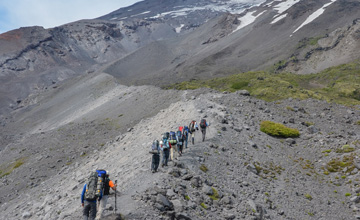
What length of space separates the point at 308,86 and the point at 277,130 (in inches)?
1561

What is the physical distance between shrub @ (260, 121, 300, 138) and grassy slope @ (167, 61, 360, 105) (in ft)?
43.2

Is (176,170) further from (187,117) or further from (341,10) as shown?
(341,10)

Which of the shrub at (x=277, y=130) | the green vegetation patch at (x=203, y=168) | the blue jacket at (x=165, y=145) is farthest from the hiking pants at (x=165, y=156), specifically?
the shrub at (x=277, y=130)

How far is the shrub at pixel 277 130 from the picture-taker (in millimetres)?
28016

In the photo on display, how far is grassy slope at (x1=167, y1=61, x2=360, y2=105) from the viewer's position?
4553 cm

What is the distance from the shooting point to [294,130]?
29.1 m

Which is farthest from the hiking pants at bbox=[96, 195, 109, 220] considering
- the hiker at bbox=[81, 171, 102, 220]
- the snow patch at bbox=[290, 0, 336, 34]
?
the snow patch at bbox=[290, 0, 336, 34]

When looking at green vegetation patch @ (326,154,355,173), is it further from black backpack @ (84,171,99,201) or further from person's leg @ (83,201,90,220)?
person's leg @ (83,201,90,220)

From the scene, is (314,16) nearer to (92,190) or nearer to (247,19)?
(247,19)

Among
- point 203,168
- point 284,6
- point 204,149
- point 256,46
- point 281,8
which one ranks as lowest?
point 256,46

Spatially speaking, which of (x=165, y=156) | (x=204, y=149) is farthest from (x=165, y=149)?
(x=204, y=149)

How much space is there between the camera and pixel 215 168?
17.7 meters

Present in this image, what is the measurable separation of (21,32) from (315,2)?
16319 cm

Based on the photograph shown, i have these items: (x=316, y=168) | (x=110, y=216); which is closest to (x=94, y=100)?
(x=316, y=168)
